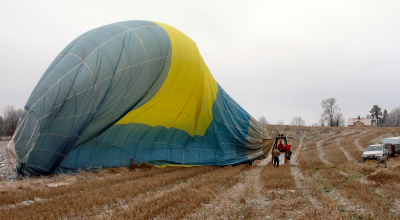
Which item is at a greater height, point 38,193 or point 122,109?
point 122,109

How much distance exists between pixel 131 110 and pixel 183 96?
100 inches

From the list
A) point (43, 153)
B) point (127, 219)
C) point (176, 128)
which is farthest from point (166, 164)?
point (127, 219)

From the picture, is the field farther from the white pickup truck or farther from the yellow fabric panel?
the white pickup truck

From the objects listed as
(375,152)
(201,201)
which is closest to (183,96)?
(201,201)

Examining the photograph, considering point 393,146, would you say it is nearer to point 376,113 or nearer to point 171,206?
point 171,206

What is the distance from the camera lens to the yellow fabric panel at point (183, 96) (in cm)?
1204

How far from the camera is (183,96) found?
507 inches

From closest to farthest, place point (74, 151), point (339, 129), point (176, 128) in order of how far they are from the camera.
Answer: point (74, 151) < point (176, 128) < point (339, 129)

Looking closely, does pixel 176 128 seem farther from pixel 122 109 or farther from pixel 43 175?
pixel 43 175

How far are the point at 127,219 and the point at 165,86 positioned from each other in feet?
26.6

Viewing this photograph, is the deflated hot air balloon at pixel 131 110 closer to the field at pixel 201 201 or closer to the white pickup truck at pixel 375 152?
the field at pixel 201 201

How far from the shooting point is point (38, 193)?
6.36 m

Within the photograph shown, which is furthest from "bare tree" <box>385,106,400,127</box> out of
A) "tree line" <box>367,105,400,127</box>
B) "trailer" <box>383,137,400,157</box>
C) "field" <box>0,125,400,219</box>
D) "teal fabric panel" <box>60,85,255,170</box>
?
"field" <box>0,125,400,219</box>

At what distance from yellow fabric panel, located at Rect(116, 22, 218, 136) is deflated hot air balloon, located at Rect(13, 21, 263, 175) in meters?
0.05
